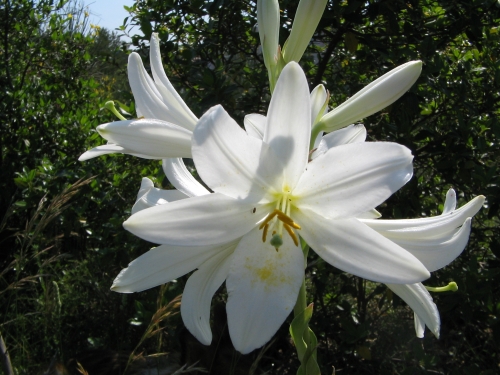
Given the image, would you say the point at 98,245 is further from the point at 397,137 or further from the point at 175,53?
the point at 397,137

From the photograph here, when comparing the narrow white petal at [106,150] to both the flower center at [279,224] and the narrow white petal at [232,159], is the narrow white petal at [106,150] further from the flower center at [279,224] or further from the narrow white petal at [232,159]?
the flower center at [279,224]

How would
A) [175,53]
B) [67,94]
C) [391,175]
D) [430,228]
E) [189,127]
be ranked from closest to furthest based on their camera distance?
[391,175], [430,228], [189,127], [175,53], [67,94]

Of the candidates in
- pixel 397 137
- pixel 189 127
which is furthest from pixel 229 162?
pixel 397 137

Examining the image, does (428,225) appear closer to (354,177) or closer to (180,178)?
(354,177)

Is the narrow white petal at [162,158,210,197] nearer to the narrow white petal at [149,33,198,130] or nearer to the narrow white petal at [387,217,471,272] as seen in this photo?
the narrow white petal at [149,33,198,130]

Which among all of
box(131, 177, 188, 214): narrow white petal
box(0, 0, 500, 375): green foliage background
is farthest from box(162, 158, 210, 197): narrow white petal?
box(0, 0, 500, 375): green foliage background

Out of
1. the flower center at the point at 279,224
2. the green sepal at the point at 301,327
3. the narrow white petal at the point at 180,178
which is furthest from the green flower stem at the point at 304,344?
the narrow white petal at the point at 180,178

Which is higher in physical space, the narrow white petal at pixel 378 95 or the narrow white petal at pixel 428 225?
the narrow white petal at pixel 378 95
